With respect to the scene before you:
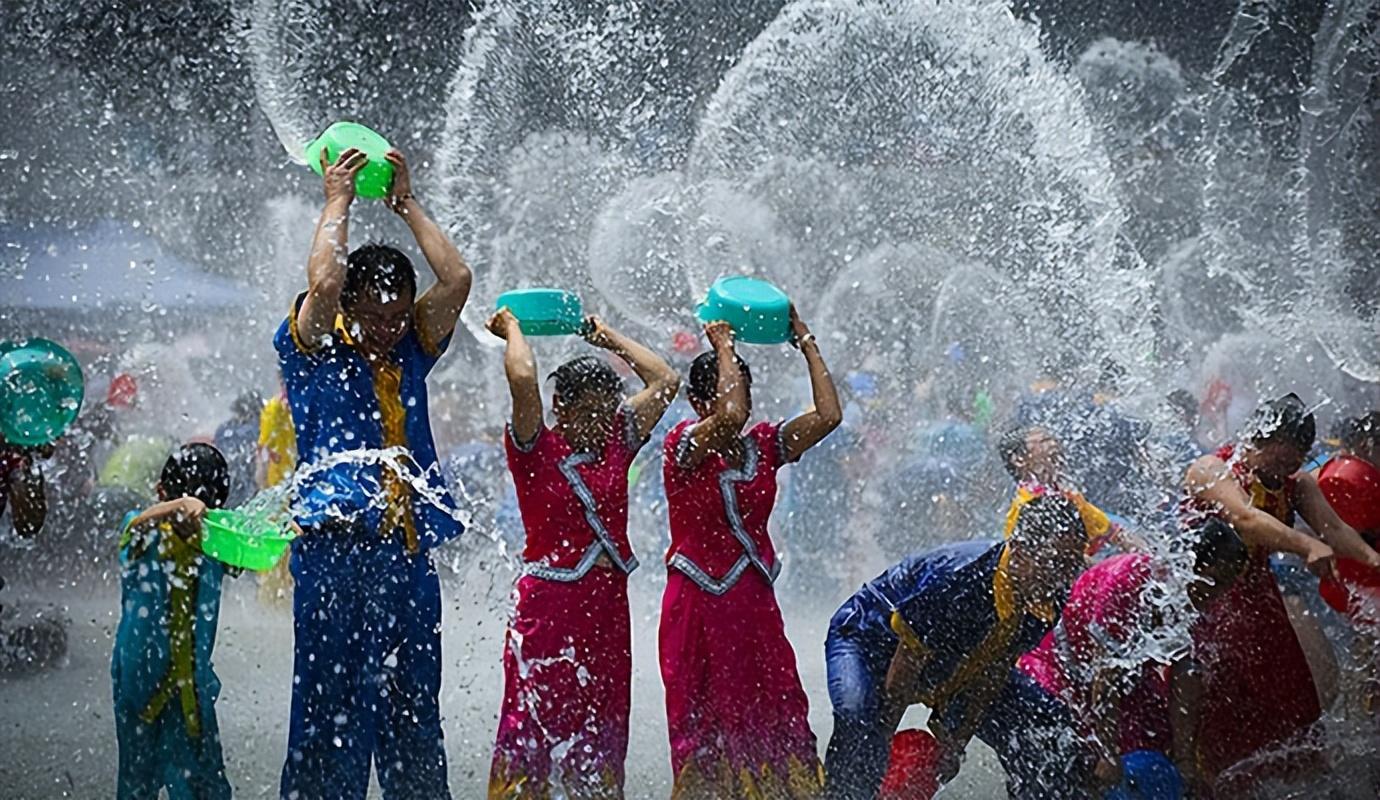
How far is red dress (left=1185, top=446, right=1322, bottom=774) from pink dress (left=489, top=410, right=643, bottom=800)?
141 cm

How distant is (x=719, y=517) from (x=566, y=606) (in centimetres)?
43

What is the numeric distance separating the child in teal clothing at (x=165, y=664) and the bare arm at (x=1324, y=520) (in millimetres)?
2722

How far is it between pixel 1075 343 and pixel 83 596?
15.8 ft

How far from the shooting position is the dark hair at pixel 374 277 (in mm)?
3180

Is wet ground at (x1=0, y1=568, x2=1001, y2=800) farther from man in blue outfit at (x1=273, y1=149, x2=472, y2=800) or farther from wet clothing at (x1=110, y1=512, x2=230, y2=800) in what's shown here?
man in blue outfit at (x1=273, y1=149, x2=472, y2=800)

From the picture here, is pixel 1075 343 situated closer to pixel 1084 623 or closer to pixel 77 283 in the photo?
pixel 1084 623

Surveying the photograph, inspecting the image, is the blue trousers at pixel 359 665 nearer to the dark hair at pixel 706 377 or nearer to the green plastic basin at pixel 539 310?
the green plastic basin at pixel 539 310

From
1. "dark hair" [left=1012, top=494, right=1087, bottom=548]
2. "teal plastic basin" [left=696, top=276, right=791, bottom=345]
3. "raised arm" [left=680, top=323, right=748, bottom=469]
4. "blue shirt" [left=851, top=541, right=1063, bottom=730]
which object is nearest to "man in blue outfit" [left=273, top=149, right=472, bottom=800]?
"raised arm" [left=680, top=323, right=748, bottom=469]

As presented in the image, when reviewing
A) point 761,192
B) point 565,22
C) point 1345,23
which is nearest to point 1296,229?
point 1345,23

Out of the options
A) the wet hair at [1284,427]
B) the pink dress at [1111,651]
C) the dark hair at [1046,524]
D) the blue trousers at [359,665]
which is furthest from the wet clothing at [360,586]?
the wet hair at [1284,427]

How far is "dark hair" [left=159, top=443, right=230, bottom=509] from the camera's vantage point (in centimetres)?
348

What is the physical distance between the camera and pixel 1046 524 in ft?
11.0

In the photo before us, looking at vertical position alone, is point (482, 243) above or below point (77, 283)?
below

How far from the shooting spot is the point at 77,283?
1054 centimetres
